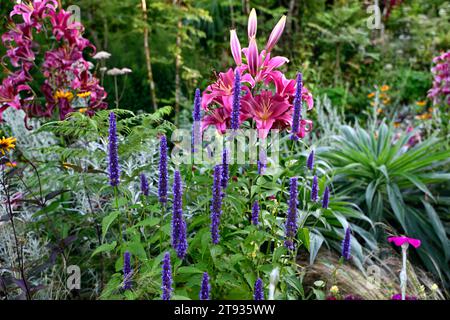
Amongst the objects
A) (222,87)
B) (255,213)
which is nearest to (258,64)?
(222,87)

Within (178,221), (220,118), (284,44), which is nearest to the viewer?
(178,221)

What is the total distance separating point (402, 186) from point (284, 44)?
3937 millimetres

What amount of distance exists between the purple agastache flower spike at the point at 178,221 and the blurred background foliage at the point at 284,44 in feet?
11.8

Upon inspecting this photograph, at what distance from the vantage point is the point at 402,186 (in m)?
3.62

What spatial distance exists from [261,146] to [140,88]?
4.03m

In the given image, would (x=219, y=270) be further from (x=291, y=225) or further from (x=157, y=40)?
(x=157, y=40)

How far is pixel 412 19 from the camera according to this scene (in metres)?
8.62

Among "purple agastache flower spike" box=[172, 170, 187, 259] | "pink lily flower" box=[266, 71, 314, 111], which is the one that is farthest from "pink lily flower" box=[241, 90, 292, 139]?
"purple agastache flower spike" box=[172, 170, 187, 259]

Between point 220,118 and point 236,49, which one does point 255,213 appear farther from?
point 236,49

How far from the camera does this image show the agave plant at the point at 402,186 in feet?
11.1

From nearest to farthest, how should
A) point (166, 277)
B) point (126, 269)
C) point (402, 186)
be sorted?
point (166, 277) < point (126, 269) < point (402, 186)

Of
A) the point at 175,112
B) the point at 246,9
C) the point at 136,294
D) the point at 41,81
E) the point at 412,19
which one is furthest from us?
the point at 412,19

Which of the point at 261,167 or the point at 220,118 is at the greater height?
the point at 220,118

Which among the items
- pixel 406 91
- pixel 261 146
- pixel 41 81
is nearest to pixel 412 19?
pixel 406 91
